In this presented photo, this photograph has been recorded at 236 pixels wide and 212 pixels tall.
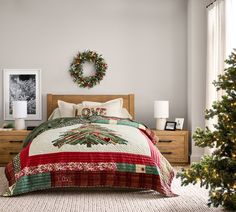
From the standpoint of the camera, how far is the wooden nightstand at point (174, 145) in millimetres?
6988

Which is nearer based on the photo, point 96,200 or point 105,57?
point 96,200

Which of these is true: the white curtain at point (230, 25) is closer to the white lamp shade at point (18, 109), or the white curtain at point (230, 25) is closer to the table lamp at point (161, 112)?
the table lamp at point (161, 112)

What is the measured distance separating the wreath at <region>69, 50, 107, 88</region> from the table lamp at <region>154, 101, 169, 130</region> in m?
1.04

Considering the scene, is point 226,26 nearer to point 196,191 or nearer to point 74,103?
point 196,191

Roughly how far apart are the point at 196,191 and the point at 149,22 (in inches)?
134

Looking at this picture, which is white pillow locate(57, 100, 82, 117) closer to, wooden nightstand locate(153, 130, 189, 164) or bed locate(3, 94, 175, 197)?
wooden nightstand locate(153, 130, 189, 164)

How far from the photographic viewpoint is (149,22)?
7.58 m

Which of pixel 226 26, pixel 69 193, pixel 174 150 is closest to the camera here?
pixel 69 193

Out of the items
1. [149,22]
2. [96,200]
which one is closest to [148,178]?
[96,200]

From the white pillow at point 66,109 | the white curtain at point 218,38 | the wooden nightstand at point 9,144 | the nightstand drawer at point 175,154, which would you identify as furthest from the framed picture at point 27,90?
the white curtain at point 218,38

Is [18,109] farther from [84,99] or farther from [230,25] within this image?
[230,25]

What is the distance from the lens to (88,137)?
5129 millimetres

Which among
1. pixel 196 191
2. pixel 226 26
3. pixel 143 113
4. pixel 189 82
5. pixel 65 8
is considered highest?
pixel 65 8

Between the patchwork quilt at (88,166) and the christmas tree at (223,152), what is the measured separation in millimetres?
834
